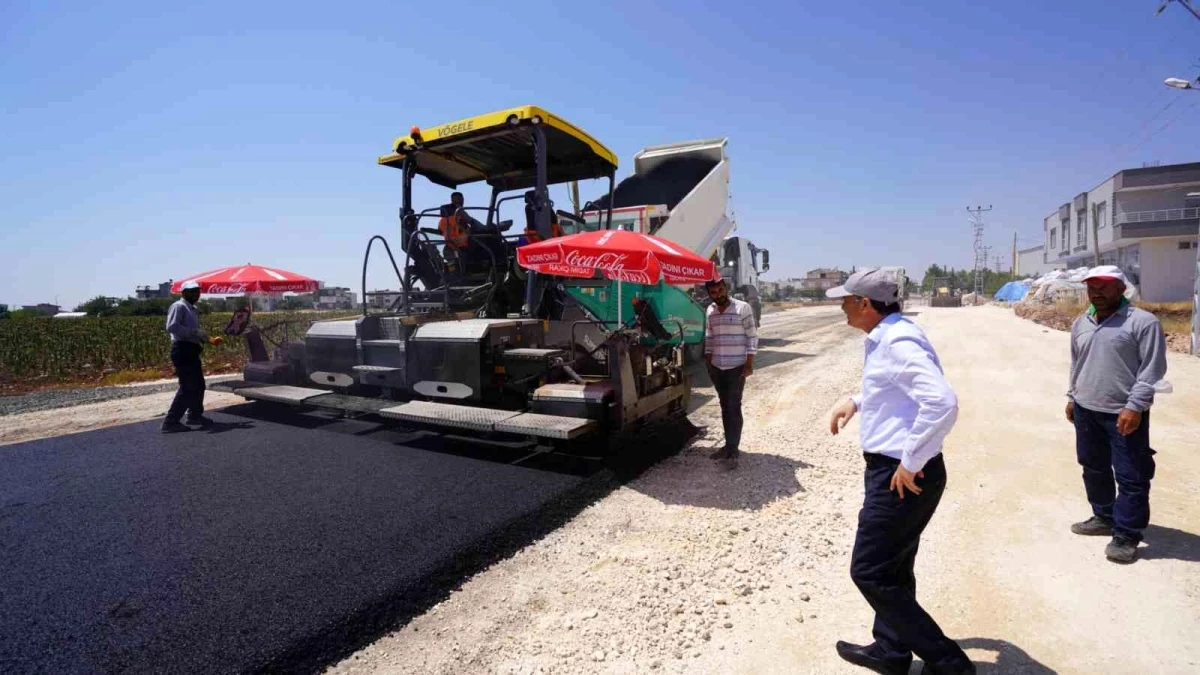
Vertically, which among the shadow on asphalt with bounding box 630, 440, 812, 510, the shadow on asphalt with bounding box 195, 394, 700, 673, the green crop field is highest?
the green crop field

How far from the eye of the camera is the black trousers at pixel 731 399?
496 cm

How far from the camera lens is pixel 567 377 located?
4.98 m

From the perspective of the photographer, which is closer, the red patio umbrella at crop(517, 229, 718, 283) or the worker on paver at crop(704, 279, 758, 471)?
the red patio umbrella at crop(517, 229, 718, 283)

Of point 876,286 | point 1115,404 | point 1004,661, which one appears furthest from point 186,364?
point 1115,404

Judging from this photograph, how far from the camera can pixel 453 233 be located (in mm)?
5973

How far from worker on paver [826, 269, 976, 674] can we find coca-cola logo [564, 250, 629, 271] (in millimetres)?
2547

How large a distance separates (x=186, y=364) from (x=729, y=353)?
5643mm

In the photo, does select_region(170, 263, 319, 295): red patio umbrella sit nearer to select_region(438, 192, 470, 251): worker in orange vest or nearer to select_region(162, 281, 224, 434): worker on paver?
select_region(162, 281, 224, 434): worker on paver

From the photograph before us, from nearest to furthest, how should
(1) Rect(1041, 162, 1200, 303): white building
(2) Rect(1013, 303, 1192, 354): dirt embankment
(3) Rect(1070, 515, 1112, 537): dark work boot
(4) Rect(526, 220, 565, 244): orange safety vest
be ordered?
(3) Rect(1070, 515, 1112, 537): dark work boot < (4) Rect(526, 220, 565, 244): orange safety vest < (2) Rect(1013, 303, 1192, 354): dirt embankment < (1) Rect(1041, 162, 1200, 303): white building

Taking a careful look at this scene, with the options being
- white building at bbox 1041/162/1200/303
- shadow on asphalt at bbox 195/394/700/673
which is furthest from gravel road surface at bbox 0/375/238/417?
white building at bbox 1041/162/1200/303

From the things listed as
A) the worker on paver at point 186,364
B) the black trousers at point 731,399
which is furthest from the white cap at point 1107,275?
the worker on paver at point 186,364

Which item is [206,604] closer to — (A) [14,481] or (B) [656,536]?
(B) [656,536]

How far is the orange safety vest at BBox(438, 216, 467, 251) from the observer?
596 cm

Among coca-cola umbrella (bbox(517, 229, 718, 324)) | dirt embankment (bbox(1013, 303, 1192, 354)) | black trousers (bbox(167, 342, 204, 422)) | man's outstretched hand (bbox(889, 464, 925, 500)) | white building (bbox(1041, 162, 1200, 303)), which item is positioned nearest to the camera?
man's outstretched hand (bbox(889, 464, 925, 500))
